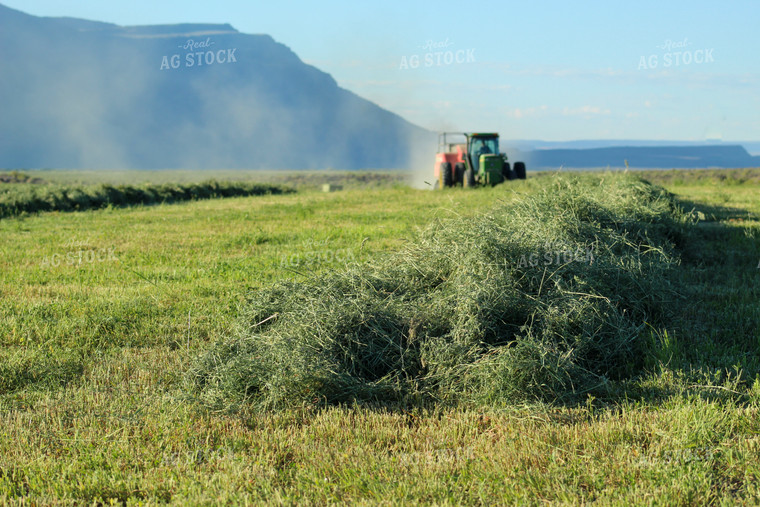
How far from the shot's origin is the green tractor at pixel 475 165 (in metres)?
26.1

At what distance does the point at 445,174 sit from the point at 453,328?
22671 millimetres

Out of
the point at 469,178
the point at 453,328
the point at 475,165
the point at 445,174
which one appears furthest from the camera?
the point at 475,165

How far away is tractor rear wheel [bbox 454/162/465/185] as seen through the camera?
90.4ft

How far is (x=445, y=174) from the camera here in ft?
89.2

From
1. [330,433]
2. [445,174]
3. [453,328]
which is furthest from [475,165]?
[330,433]

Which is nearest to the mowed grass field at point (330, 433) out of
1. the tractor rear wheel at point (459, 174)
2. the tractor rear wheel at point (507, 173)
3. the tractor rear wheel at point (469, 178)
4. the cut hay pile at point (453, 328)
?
the cut hay pile at point (453, 328)

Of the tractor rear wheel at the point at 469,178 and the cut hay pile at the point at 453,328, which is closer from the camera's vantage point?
the cut hay pile at the point at 453,328

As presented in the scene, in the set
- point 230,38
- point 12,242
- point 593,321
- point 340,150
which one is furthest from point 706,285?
point 230,38

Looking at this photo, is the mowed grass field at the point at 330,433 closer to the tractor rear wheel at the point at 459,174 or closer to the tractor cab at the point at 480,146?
the tractor rear wheel at the point at 459,174

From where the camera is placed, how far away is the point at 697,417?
3.90 metres

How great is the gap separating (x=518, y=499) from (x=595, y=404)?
1.54 m

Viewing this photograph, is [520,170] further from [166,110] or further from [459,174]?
[166,110]

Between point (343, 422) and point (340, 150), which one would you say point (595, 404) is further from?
point (340, 150)

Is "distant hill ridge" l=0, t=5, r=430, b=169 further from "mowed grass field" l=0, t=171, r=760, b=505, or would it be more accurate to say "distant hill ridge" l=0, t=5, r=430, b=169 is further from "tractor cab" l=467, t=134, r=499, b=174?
"mowed grass field" l=0, t=171, r=760, b=505
